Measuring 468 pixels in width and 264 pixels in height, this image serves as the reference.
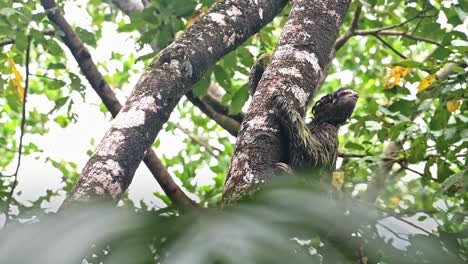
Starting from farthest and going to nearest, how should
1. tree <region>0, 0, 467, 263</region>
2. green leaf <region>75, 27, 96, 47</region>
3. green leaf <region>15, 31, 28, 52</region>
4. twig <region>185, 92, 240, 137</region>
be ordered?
twig <region>185, 92, 240, 137</region> < green leaf <region>75, 27, 96, 47</region> < green leaf <region>15, 31, 28, 52</region> < tree <region>0, 0, 467, 263</region>

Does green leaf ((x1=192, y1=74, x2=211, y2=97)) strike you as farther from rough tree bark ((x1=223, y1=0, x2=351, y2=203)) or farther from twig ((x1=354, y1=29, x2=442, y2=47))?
twig ((x1=354, y1=29, x2=442, y2=47))

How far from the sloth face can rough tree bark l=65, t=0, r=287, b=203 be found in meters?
1.31

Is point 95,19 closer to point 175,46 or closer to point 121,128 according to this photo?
point 175,46

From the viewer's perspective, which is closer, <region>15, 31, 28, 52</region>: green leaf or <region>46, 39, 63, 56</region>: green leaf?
<region>15, 31, 28, 52</region>: green leaf

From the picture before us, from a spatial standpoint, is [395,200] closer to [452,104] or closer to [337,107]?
[452,104]

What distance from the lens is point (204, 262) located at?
490mm

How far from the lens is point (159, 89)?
2.69m

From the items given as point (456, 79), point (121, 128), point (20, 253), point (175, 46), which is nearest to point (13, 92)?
point (175, 46)

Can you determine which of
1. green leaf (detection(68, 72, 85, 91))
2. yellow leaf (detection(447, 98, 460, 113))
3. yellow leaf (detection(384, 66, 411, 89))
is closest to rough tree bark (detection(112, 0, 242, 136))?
green leaf (detection(68, 72, 85, 91))

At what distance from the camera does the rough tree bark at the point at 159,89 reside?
2.16m

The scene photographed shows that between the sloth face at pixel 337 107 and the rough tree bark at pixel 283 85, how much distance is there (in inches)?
62.5

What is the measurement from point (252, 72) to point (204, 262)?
4.13 m

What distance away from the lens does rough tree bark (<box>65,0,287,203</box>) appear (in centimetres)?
216

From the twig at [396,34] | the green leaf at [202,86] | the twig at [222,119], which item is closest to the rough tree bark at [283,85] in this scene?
the green leaf at [202,86]
